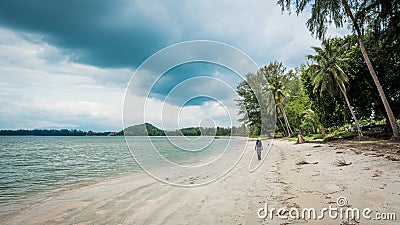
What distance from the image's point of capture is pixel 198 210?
6.23m

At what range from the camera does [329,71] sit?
96.1ft

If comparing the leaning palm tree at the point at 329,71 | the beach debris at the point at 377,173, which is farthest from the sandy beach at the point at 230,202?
the leaning palm tree at the point at 329,71

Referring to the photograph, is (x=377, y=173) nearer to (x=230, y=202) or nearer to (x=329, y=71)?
(x=230, y=202)

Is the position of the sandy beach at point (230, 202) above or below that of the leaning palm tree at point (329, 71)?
below

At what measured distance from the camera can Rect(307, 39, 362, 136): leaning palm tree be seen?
27703mm

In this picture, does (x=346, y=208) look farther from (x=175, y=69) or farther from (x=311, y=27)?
(x=311, y=27)

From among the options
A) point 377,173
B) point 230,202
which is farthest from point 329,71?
point 230,202

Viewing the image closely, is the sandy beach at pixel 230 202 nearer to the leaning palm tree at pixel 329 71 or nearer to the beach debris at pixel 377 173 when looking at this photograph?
the beach debris at pixel 377 173

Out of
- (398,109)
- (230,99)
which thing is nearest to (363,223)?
(230,99)

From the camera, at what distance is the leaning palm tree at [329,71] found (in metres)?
27.7

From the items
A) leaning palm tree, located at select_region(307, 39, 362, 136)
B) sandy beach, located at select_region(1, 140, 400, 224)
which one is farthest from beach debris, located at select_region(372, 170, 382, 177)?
leaning palm tree, located at select_region(307, 39, 362, 136)

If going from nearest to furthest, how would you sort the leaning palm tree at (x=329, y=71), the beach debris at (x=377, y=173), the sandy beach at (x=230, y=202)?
the sandy beach at (x=230, y=202)
the beach debris at (x=377, y=173)
the leaning palm tree at (x=329, y=71)

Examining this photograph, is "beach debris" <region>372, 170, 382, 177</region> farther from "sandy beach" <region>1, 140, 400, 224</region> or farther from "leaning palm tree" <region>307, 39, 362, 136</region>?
"leaning palm tree" <region>307, 39, 362, 136</region>

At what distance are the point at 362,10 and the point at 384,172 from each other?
11508mm
